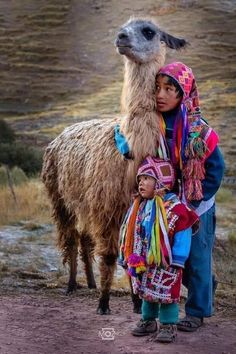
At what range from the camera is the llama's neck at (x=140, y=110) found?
14.7 feet

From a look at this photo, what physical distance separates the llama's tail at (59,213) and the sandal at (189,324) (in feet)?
6.37

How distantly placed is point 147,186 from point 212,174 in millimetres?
398

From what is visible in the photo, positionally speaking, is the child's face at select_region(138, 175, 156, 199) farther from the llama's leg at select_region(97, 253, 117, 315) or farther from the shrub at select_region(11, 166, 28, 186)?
the shrub at select_region(11, 166, 28, 186)

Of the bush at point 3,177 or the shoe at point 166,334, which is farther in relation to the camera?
the bush at point 3,177

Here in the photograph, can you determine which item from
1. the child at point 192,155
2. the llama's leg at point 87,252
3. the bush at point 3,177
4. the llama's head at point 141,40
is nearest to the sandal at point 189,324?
the child at point 192,155

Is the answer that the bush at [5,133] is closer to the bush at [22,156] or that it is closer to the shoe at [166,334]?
the bush at [22,156]

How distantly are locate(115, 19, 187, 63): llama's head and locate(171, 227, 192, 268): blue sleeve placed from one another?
1.16 m

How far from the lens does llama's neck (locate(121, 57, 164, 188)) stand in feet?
14.7

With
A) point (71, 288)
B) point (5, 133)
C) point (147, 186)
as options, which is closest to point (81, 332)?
point (147, 186)

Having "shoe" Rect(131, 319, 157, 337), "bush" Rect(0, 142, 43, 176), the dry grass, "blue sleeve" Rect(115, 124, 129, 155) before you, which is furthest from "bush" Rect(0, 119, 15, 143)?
"shoe" Rect(131, 319, 157, 337)

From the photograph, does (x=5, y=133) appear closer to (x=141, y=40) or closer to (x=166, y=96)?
(x=141, y=40)

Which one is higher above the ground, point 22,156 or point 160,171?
point 160,171

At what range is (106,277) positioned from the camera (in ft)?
17.1

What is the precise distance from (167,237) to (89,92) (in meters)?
9.87
